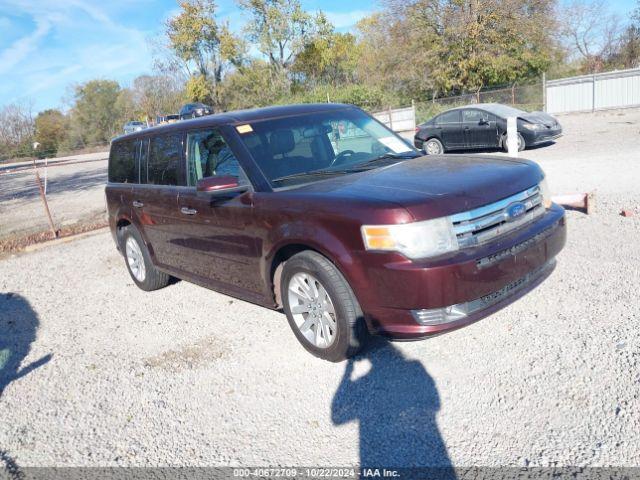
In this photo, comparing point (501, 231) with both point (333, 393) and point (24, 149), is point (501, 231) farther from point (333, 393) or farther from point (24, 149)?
point (24, 149)

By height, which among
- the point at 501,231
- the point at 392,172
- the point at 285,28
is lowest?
the point at 501,231

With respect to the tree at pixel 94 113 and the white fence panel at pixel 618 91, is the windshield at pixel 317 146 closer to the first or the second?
the white fence panel at pixel 618 91

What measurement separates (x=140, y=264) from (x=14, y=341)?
1.56 meters

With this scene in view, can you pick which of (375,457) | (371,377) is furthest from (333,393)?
(375,457)

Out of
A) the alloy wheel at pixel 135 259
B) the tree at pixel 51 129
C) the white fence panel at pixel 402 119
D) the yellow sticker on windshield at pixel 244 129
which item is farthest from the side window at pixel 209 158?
the tree at pixel 51 129

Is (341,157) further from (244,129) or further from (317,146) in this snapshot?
(244,129)

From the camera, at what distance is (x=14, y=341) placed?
17.8 feet

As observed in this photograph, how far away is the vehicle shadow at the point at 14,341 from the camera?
3.43 meters

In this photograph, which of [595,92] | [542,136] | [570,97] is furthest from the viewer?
[570,97]

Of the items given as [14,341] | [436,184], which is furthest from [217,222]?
[14,341]

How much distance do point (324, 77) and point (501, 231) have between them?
4919cm

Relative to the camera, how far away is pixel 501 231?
3666 millimetres

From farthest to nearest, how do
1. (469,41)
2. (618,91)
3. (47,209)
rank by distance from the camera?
(469,41) → (618,91) → (47,209)

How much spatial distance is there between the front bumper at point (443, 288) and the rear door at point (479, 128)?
12.9 meters
